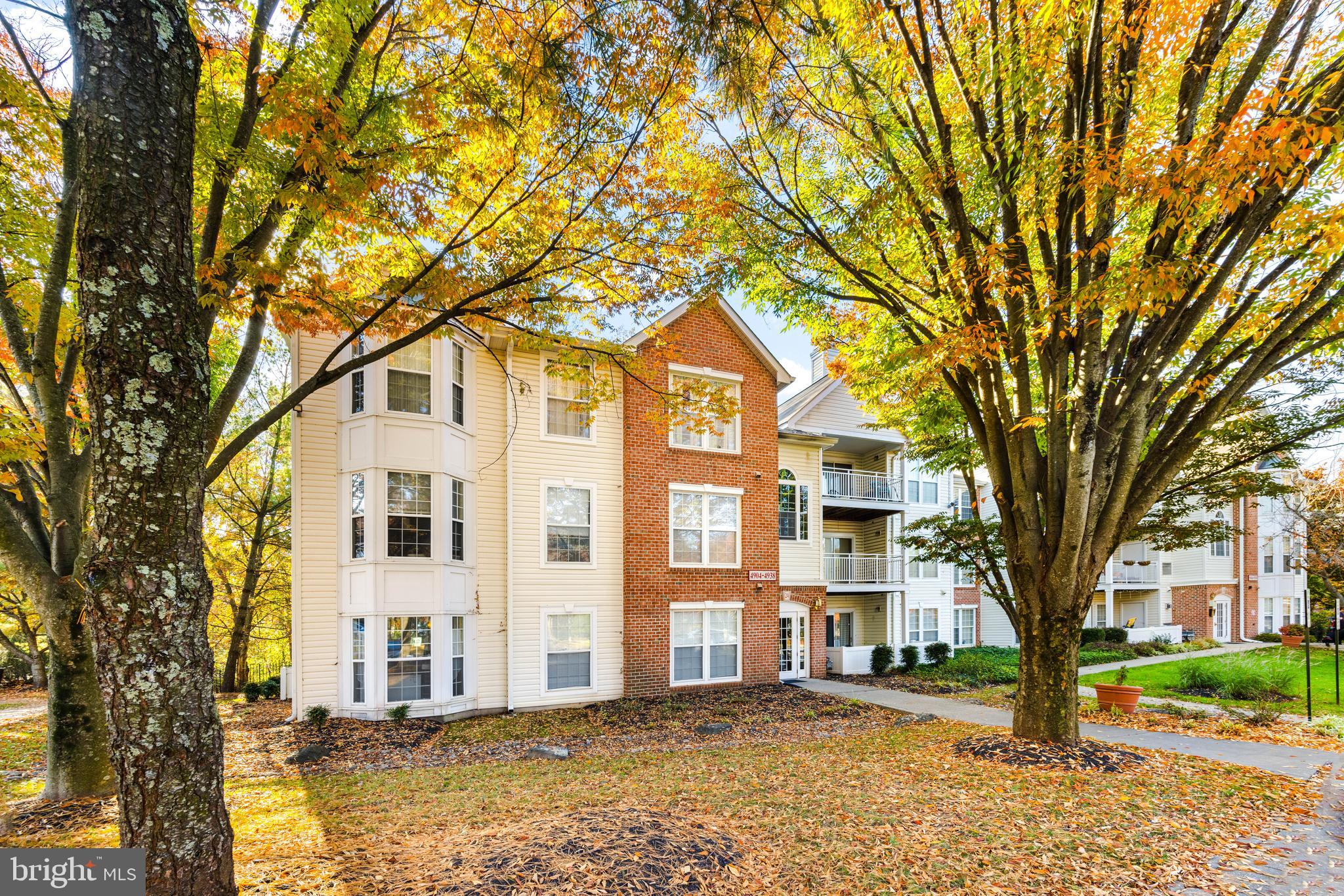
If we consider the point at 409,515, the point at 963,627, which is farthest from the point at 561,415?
the point at 963,627

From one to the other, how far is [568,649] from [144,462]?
11.4 meters

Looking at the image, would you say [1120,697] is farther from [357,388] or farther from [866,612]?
[357,388]

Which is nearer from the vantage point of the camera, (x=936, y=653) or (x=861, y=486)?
(x=936, y=653)

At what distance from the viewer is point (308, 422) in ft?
40.4

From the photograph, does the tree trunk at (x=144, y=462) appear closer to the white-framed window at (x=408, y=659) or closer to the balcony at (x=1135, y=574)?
the white-framed window at (x=408, y=659)

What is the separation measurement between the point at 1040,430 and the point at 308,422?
13.9 meters

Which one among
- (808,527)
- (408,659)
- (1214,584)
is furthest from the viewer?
(1214,584)

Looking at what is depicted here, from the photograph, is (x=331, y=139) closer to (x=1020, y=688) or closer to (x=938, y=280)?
(x=938, y=280)

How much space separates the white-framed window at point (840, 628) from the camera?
21438 millimetres

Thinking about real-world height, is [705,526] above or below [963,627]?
above

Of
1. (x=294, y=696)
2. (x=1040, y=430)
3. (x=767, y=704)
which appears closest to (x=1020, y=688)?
(x=1040, y=430)

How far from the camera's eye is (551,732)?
1160 cm

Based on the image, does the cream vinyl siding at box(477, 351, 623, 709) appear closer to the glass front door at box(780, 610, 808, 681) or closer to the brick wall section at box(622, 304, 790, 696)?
the brick wall section at box(622, 304, 790, 696)

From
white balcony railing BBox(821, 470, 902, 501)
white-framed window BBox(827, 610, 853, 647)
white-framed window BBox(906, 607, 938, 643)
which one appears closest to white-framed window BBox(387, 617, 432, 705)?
white balcony railing BBox(821, 470, 902, 501)
